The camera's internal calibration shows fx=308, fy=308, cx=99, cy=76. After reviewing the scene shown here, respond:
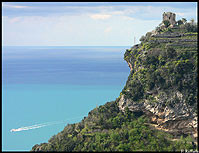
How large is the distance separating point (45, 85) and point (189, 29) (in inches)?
1547

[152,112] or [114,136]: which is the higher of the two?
[152,112]

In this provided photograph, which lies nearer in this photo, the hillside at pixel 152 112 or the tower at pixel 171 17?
the hillside at pixel 152 112

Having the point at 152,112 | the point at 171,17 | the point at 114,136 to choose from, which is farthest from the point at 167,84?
the point at 171,17

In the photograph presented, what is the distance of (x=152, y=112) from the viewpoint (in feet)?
65.6

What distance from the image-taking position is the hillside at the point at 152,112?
1873cm

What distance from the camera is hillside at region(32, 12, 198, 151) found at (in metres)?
18.7

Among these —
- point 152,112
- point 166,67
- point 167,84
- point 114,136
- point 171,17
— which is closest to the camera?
point 114,136

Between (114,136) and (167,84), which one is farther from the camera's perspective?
(167,84)

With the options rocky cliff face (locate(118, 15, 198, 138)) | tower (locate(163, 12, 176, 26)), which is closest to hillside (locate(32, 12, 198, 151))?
rocky cliff face (locate(118, 15, 198, 138))

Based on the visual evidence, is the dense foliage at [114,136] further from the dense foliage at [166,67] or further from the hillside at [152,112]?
the dense foliage at [166,67]

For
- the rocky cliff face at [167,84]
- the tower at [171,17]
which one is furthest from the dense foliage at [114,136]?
the tower at [171,17]

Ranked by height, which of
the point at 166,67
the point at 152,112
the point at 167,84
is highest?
the point at 166,67

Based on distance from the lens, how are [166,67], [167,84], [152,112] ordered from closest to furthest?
[167,84]
[152,112]
[166,67]

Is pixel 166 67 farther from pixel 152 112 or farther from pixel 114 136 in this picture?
pixel 114 136
